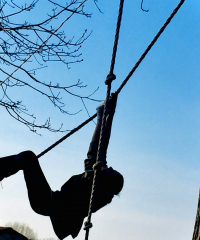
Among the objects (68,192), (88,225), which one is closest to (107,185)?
(68,192)

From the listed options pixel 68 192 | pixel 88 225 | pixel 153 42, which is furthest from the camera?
pixel 68 192

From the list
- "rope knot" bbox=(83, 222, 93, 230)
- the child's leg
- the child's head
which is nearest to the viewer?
"rope knot" bbox=(83, 222, 93, 230)

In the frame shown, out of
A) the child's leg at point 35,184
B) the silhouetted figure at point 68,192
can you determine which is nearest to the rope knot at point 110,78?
the silhouetted figure at point 68,192

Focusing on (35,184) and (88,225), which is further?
(35,184)

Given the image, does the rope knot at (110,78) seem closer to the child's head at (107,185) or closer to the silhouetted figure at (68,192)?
the silhouetted figure at (68,192)

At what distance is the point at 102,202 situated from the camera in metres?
3.45

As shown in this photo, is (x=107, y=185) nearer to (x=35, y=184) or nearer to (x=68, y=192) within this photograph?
(x=68, y=192)

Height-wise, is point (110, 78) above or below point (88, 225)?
above

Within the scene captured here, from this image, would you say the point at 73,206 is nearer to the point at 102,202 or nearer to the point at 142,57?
the point at 102,202

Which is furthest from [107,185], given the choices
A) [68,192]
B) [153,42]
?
[153,42]

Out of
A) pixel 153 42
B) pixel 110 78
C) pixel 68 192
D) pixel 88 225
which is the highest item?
pixel 153 42

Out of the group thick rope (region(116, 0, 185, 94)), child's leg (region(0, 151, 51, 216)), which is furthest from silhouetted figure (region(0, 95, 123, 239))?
thick rope (region(116, 0, 185, 94))

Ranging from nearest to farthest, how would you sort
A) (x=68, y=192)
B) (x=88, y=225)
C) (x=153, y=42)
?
(x=88, y=225), (x=153, y=42), (x=68, y=192)

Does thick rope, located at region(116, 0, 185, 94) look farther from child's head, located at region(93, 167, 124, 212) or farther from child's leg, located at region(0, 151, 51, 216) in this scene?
child's leg, located at region(0, 151, 51, 216)
